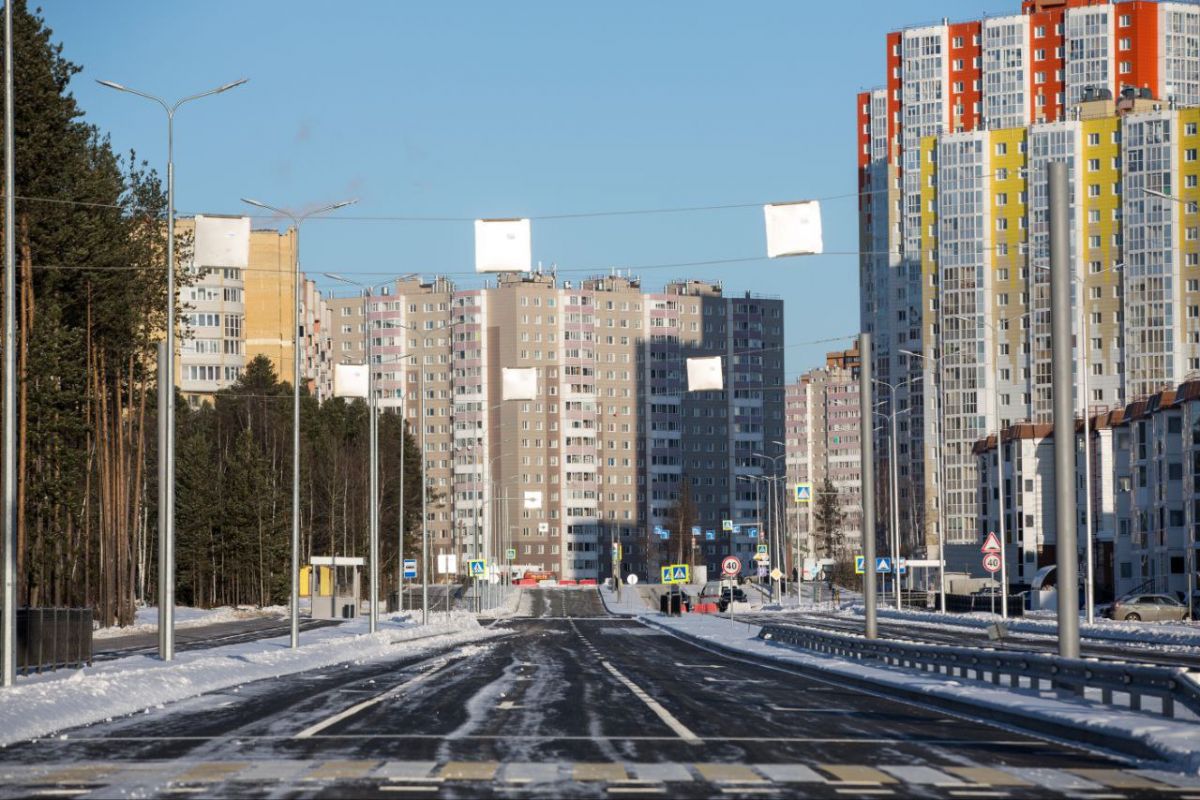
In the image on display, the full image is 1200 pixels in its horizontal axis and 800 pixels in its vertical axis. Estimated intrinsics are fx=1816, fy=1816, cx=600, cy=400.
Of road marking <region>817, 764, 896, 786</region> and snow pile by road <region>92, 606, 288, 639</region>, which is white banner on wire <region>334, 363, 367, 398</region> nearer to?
snow pile by road <region>92, 606, 288, 639</region>

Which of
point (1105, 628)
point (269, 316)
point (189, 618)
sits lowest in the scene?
point (189, 618)

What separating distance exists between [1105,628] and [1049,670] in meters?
43.5

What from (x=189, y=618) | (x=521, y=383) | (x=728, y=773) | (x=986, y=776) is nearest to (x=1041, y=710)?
(x=986, y=776)

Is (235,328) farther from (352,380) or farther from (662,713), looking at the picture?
(662,713)

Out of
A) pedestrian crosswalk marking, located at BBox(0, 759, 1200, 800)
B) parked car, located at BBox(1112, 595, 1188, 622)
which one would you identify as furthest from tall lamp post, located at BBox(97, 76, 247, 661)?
parked car, located at BBox(1112, 595, 1188, 622)

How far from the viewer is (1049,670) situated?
2569 centimetres

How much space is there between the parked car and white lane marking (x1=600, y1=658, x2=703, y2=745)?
52.2 meters

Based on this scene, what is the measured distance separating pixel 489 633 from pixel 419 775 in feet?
181

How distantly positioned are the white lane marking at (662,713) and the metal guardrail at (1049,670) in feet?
17.6

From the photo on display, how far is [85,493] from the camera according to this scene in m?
75.6

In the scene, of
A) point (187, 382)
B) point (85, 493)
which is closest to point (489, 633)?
point (85, 493)

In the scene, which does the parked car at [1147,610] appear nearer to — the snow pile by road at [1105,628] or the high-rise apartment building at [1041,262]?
the snow pile by road at [1105,628]

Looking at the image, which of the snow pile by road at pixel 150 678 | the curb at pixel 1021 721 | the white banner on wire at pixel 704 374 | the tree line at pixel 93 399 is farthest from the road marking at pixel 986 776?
the white banner on wire at pixel 704 374

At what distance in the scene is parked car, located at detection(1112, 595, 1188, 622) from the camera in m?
81.9
